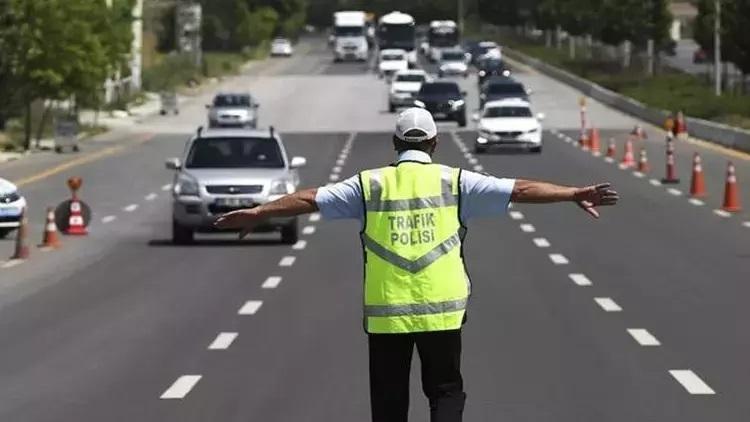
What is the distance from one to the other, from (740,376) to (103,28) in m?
53.4

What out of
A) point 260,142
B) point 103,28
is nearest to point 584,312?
point 260,142

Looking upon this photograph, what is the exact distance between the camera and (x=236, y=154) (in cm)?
2895

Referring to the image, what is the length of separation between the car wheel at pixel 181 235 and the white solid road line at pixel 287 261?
238cm

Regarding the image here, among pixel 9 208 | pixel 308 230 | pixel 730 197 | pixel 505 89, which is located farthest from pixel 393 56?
pixel 9 208

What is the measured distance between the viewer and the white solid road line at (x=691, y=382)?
13.8 metres

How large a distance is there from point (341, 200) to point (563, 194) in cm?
85

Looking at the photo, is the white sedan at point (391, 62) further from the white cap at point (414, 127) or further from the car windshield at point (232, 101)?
the white cap at point (414, 127)

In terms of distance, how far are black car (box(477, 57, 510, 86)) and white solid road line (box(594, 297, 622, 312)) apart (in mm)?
82864

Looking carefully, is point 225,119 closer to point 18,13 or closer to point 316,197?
point 18,13

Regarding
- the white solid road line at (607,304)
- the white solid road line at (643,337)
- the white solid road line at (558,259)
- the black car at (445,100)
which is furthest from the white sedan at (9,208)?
the black car at (445,100)

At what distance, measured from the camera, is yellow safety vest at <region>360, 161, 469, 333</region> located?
8148 mm

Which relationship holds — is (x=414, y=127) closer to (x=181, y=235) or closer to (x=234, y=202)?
(x=234, y=202)

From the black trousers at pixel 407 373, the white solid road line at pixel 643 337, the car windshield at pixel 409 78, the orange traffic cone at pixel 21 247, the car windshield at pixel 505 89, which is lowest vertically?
the car windshield at pixel 409 78

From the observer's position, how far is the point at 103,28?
6644cm
